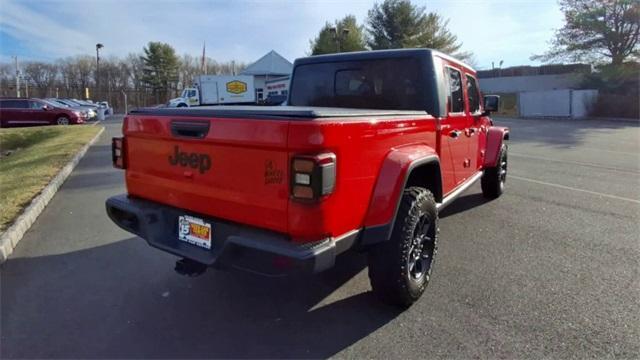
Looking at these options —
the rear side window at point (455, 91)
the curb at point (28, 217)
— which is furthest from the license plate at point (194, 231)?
the rear side window at point (455, 91)

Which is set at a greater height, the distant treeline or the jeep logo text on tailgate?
the distant treeline

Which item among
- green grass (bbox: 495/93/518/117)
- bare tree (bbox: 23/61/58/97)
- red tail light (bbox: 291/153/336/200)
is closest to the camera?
red tail light (bbox: 291/153/336/200)

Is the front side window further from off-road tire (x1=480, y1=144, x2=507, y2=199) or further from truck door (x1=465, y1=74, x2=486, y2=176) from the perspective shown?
truck door (x1=465, y1=74, x2=486, y2=176)

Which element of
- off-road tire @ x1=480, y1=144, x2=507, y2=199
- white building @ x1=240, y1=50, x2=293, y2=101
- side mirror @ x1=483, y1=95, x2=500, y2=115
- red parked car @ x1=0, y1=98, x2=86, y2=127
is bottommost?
off-road tire @ x1=480, y1=144, x2=507, y2=199

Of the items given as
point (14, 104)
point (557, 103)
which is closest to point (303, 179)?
point (14, 104)

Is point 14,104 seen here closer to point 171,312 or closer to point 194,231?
point 171,312

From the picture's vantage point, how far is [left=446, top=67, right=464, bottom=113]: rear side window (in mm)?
4500

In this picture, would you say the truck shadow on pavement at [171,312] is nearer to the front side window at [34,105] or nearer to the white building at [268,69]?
the front side window at [34,105]

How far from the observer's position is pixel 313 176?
2.49 m

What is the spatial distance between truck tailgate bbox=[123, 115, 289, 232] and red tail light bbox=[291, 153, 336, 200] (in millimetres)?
82

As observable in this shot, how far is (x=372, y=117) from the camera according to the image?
2.97 meters

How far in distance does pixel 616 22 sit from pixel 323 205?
37.6 m

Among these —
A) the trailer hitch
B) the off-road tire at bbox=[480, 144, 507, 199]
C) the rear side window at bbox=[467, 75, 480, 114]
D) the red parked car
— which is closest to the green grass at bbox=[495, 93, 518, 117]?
A: the red parked car

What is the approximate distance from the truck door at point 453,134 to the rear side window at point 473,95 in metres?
0.41
